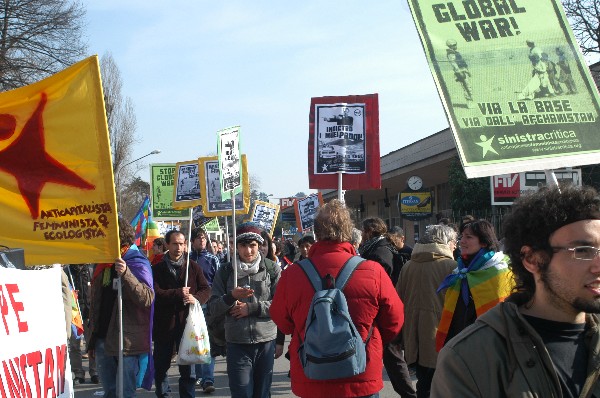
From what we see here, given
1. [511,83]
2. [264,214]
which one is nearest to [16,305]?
[511,83]

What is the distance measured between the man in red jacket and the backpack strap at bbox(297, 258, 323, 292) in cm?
2

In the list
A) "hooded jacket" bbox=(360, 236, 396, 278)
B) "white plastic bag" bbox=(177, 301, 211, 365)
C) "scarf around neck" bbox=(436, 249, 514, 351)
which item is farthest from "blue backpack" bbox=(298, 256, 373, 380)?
"hooded jacket" bbox=(360, 236, 396, 278)

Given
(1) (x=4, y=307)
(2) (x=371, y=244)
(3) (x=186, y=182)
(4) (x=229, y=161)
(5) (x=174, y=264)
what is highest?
(3) (x=186, y=182)

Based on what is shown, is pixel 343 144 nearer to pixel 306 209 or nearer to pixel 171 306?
pixel 171 306

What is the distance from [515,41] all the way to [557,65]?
241 millimetres

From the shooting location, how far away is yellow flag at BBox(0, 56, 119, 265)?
17.0ft

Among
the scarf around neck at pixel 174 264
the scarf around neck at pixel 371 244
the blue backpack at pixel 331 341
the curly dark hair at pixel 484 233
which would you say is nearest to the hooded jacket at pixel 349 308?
the blue backpack at pixel 331 341

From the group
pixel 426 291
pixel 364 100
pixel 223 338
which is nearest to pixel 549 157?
pixel 426 291

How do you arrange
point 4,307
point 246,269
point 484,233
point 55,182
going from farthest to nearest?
point 246,269
point 484,233
point 55,182
point 4,307

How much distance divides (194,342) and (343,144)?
10.0ft

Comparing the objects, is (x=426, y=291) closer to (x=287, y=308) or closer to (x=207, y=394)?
(x=287, y=308)

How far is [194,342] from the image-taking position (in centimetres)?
782

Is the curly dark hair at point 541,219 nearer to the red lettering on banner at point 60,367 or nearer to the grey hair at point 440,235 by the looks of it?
the red lettering on banner at point 60,367

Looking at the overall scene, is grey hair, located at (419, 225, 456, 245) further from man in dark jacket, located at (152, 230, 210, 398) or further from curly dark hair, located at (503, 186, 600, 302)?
curly dark hair, located at (503, 186, 600, 302)
